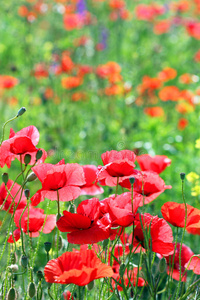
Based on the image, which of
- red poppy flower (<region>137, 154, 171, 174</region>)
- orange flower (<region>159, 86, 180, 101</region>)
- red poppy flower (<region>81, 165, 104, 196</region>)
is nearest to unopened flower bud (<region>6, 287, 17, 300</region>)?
red poppy flower (<region>81, 165, 104, 196</region>)

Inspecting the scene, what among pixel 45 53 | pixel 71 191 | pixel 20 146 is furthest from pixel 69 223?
pixel 45 53

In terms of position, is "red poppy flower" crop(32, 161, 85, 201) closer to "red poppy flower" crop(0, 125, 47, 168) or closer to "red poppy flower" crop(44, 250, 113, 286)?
"red poppy flower" crop(0, 125, 47, 168)

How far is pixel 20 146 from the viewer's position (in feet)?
3.27

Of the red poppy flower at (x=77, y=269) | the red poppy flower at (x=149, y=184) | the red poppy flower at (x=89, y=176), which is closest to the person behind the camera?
the red poppy flower at (x=77, y=269)

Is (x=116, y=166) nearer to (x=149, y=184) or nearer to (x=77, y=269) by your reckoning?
(x=149, y=184)

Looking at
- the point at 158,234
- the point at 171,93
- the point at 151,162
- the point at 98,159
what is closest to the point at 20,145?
the point at 158,234

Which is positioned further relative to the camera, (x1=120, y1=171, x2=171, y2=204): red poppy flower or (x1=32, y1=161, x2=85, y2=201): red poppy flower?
(x1=120, y1=171, x2=171, y2=204): red poppy flower

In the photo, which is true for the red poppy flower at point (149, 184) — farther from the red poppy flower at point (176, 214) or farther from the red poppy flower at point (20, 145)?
the red poppy flower at point (20, 145)

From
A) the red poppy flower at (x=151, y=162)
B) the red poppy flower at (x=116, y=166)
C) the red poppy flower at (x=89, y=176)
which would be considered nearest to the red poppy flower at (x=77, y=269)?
the red poppy flower at (x=116, y=166)

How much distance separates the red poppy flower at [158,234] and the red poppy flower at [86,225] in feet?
0.27

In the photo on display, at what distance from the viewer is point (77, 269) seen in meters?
0.81

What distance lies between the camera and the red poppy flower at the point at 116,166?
3.24 feet

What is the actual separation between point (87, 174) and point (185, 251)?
313 millimetres

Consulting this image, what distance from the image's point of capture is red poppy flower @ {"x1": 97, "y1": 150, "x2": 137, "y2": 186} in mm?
987
